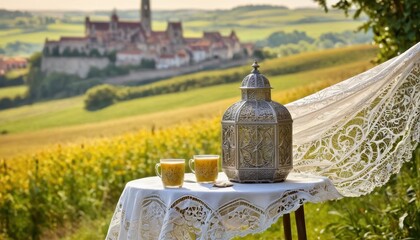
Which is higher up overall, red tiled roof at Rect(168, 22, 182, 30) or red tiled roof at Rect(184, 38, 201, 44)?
red tiled roof at Rect(168, 22, 182, 30)

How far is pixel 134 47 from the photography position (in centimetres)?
1322

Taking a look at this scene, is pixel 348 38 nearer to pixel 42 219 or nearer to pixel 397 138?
pixel 42 219

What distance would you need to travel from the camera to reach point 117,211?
5.12 m

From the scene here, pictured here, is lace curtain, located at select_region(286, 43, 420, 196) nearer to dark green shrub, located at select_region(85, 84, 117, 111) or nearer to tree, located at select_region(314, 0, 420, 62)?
tree, located at select_region(314, 0, 420, 62)

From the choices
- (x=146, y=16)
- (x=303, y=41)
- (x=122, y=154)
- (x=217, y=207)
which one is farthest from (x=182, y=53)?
(x=217, y=207)

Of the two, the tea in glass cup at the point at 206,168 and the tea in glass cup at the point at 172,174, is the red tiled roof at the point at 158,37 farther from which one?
the tea in glass cup at the point at 172,174

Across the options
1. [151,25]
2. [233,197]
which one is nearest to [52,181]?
[151,25]

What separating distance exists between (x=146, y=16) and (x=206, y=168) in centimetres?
789

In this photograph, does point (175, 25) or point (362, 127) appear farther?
point (175, 25)

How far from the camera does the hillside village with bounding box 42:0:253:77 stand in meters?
12.6

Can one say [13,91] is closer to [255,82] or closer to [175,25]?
[175,25]

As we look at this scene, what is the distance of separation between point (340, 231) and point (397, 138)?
1.35 meters

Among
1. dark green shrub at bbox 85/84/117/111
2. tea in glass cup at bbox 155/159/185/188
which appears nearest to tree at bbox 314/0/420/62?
tea in glass cup at bbox 155/159/185/188

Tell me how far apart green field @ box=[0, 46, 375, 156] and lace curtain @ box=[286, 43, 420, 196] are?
6.18m
